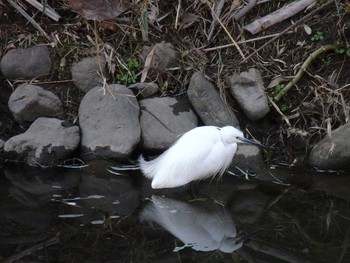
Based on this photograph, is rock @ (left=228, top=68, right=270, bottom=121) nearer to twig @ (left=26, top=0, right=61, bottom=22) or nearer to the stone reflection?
the stone reflection

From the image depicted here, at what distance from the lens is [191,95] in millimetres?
4820

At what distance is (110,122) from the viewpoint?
467cm

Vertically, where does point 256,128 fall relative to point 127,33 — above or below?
below

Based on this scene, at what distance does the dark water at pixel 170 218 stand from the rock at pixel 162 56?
3.38 ft

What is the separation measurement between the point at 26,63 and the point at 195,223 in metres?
2.28

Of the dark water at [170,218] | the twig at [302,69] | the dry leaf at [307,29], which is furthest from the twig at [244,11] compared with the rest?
the dark water at [170,218]

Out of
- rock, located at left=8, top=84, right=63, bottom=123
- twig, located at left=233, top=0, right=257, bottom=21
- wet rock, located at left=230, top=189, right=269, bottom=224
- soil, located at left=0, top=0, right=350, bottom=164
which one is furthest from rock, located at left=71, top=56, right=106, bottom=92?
wet rock, located at left=230, top=189, right=269, bottom=224

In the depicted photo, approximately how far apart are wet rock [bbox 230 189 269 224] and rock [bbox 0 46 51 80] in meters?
2.08

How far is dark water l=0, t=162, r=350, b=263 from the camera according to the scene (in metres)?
3.24

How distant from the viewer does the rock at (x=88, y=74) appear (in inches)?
199

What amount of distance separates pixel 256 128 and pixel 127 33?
1393mm

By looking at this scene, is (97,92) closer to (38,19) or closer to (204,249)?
(38,19)

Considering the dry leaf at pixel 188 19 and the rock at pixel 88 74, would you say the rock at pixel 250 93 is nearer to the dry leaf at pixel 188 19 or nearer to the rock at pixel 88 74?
the dry leaf at pixel 188 19

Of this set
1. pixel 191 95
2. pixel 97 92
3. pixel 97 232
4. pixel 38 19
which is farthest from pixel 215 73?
pixel 97 232
